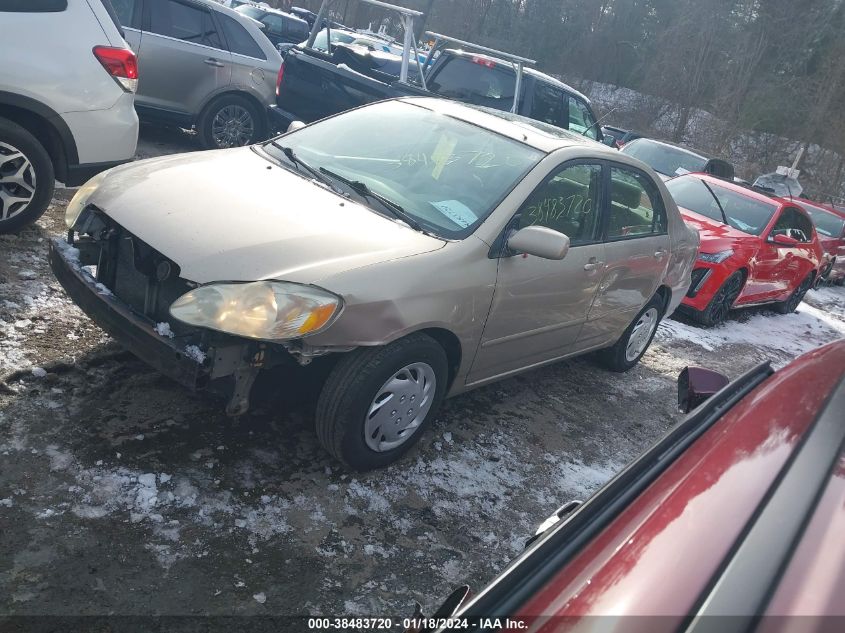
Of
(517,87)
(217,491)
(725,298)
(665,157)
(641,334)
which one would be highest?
(517,87)

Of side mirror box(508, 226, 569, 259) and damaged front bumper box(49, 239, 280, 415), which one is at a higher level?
side mirror box(508, 226, 569, 259)

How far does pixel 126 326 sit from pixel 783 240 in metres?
7.83

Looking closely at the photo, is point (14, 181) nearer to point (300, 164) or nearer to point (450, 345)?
point (300, 164)

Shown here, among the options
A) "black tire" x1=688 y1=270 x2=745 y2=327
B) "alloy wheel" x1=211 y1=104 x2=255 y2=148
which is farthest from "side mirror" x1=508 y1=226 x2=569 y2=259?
"alloy wheel" x1=211 y1=104 x2=255 y2=148

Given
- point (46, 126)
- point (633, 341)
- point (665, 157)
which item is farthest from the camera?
point (665, 157)

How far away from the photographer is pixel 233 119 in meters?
8.45

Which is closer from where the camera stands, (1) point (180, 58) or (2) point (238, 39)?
(1) point (180, 58)

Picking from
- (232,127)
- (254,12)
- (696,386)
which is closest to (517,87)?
(232,127)

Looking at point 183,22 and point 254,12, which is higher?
point 183,22

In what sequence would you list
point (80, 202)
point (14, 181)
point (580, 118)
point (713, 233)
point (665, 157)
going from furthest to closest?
point (665, 157) → point (580, 118) → point (713, 233) → point (14, 181) → point (80, 202)

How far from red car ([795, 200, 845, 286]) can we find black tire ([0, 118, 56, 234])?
12.6m

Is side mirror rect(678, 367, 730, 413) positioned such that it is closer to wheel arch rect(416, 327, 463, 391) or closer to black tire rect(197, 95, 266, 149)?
wheel arch rect(416, 327, 463, 391)

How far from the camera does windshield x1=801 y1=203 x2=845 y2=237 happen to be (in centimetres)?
1345

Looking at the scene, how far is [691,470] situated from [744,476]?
12 cm
